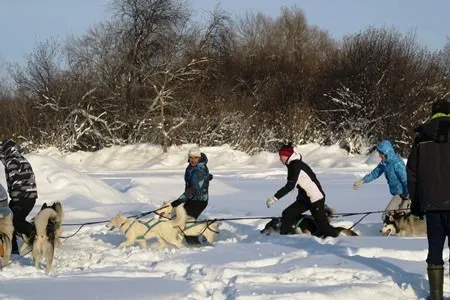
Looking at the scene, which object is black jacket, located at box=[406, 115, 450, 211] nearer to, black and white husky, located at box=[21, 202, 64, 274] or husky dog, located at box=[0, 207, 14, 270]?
black and white husky, located at box=[21, 202, 64, 274]

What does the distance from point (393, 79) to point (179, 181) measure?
16028 millimetres

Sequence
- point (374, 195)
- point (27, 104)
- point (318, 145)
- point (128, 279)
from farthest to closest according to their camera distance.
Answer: point (27, 104) → point (318, 145) → point (374, 195) → point (128, 279)

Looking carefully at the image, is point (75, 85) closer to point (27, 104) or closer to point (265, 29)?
point (27, 104)

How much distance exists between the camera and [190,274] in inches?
234

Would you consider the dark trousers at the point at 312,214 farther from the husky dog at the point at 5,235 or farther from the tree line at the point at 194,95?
the tree line at the point at 194,95

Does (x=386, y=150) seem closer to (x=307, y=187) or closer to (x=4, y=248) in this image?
(x=307, y=187)

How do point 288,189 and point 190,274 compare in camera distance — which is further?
point 288,189

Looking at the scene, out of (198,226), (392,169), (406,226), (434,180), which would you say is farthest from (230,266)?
(392,169)

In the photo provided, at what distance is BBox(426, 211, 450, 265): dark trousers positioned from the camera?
15.9 ft

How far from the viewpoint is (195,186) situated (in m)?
8.25

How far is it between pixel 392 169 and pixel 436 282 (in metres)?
3.83

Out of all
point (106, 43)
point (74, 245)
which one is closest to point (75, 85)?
point (106, 43)

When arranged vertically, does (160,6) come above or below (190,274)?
above

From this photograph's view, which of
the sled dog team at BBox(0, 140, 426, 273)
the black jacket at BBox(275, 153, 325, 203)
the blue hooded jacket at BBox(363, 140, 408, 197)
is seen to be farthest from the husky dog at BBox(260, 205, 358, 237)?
the blue hooded jacket at BBox(363, 140, 408, 197)
